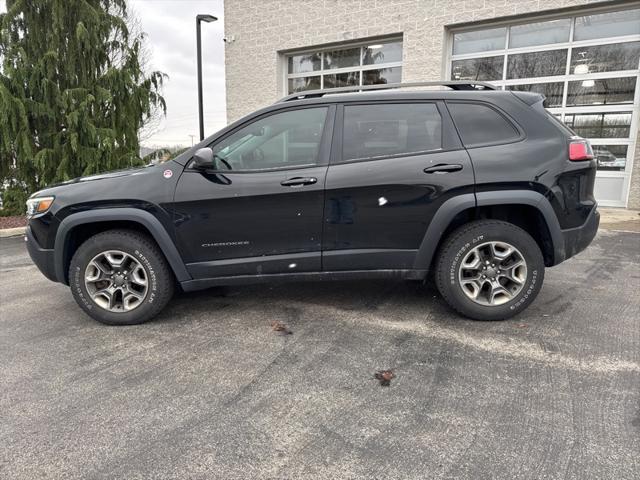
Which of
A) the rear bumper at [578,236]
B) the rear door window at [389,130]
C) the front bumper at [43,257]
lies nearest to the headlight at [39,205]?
the front bumper at [43,257]

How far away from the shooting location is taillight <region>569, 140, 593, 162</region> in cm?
350

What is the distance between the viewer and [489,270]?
359 cm

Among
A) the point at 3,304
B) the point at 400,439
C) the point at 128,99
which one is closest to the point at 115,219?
the point at 3,304

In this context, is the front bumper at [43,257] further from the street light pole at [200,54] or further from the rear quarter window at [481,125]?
the street light pole at [200,54]

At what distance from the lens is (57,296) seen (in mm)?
4508

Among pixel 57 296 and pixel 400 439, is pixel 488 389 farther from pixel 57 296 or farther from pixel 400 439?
pixel 57 296

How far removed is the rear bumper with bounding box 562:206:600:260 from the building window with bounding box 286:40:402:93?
27.2 feet

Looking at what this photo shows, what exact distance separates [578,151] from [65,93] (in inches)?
328

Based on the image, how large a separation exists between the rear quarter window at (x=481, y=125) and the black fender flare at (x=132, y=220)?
2.42 meters

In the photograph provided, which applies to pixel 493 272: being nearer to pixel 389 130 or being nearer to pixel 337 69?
pixel 389 130

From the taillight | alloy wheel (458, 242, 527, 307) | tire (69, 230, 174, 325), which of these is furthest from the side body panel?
tire (69, 230, 174, 325)

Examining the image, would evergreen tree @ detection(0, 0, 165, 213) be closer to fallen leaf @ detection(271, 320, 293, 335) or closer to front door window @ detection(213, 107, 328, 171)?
front door window @ detection(213, 107, 328, 171)

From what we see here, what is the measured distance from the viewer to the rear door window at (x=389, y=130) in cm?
357

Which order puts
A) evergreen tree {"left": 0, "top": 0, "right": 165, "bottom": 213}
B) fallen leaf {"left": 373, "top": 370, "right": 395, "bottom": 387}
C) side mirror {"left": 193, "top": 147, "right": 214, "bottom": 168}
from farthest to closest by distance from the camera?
1. evergreen tree {"left": 0, "top": 0, "right": 165, "bottom": 213}
2. side mirror {"left": 193, "top": 147, "right": 214, "bottom": 168}
3. fallen leaf {"left": 373, "top": 370, "right": 395, "bottom": 387}
